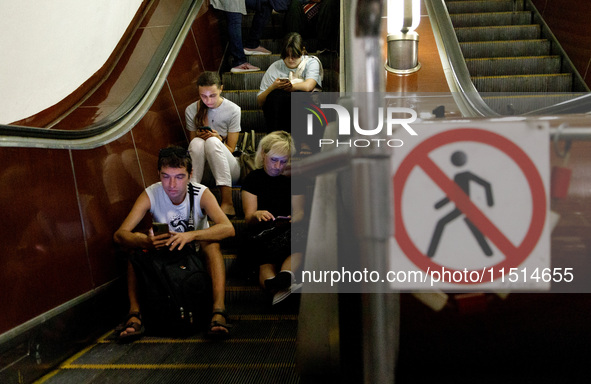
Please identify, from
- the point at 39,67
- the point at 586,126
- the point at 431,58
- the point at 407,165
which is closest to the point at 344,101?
the point at 407,165

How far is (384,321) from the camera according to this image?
693mm

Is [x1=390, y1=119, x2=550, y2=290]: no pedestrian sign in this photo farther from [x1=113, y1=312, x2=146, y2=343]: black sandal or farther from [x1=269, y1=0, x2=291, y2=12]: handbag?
[x1=269, y1=0, x2=291, y2=12]: handbag

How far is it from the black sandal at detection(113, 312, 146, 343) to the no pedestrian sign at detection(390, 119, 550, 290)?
69.2 inches

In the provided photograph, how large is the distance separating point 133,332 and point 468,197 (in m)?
1.92

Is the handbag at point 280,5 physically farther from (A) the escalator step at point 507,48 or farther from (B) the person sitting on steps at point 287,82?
(A) the escalator step at point 507,48

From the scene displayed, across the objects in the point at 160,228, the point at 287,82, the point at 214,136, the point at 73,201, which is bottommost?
the point at 160,228

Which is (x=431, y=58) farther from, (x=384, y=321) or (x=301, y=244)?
(x=384, y=321)

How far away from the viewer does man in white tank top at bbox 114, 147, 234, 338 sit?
2.58m

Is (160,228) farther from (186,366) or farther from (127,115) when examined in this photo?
(127,115)

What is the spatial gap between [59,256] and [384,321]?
6.85 feet

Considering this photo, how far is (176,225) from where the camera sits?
287 centimetres

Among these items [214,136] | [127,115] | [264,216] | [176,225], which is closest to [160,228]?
[176,225]

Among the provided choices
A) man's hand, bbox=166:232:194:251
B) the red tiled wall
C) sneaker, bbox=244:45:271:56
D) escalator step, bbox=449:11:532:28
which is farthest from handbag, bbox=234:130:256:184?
escalator step, bbox=449:11:532:28

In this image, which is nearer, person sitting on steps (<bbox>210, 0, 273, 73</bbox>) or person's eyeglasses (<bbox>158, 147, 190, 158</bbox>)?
person's eyeglasses (<bbox>158, 147, 190, 158</bbox>)
